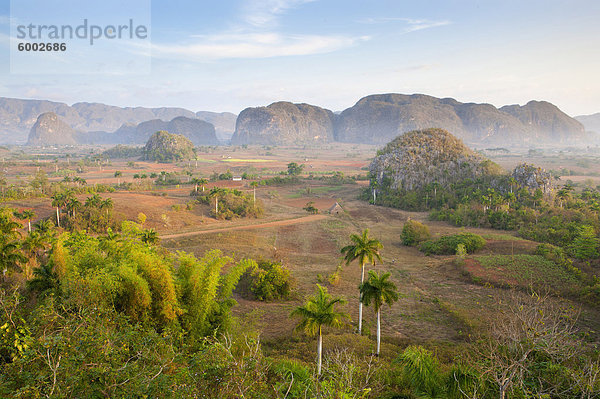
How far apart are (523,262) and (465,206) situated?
89.7 ft

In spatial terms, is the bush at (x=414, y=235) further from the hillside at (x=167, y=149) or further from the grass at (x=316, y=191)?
the hillside at (x=167, y=149)

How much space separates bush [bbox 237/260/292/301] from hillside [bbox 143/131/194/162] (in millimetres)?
143914

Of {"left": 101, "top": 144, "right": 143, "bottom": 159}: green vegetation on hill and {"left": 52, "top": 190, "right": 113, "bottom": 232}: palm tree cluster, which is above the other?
{"left": 101, "top": 144, "right": 143, "bottom": 159}: green vegetation on hill

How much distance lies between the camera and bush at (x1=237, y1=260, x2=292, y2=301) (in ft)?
90.0

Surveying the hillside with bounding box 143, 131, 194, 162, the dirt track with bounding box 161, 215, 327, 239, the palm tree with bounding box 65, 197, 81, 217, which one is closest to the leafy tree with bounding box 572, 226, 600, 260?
the dirt track with bounding box 161, 215, 327, 239

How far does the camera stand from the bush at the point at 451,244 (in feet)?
133

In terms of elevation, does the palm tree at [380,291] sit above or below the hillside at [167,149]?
below

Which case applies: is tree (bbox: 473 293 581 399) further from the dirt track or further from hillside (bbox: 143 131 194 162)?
hillside (bbox: 143 131 194 162)

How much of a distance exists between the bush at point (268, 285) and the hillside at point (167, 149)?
5666 inches

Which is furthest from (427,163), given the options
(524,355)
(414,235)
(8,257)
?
(524,355)

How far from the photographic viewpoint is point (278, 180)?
323ft

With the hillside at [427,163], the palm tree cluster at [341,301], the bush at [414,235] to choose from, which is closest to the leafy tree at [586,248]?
the bush at [414,235]

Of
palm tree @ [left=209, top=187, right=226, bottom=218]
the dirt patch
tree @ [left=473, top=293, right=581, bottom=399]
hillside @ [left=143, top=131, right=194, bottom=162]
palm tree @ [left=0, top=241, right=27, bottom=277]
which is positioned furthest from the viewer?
hillside @ [left=143, top=131, right=194, bottom=162]

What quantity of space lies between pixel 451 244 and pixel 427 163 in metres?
44.8
